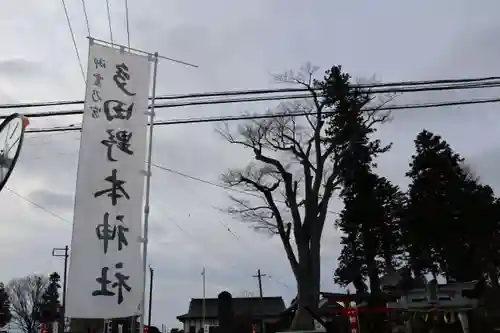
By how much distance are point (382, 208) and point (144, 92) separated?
85.9ft

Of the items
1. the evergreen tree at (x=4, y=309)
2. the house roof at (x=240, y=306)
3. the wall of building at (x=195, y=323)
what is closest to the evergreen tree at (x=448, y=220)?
the house roof at (x=240, y=306)

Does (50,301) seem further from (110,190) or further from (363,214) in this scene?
(110,190)

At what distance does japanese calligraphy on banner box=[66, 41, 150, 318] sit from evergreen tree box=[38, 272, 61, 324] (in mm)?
52158

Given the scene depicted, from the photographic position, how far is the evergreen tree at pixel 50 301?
55.1 m

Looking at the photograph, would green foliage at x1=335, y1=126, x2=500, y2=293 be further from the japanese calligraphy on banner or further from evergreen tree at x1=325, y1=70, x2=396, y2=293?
the japanese calligraphy on banner

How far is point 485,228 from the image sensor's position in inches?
1101

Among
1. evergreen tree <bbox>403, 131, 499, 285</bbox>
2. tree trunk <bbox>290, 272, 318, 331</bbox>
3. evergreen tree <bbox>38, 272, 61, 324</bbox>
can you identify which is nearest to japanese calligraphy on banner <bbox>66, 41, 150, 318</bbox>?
tree trunk <bbox>290, 272, 318, 331</bbox>

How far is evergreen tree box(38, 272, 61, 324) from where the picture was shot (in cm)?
5509

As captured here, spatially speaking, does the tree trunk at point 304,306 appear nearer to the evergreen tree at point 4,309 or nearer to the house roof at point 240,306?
the evergreen tree at point 4,309

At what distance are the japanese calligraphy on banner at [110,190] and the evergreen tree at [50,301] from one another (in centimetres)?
5216

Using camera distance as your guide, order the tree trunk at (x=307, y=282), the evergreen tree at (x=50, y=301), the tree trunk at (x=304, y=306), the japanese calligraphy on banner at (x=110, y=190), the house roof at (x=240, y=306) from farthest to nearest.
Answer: the house roof at (x=240, y=306) → the evergreen tree at (x=50, y=301) → the tree trunk at (x=307, y=282) → the tree trunk at (x=304, y=306) → the japanese calligraphy on banner at (x=110, y=190)

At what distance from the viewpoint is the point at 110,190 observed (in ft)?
21.9

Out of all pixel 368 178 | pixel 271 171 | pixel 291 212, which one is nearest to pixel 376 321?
pixel 291 212

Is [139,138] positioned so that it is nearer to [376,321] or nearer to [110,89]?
[110,89]
